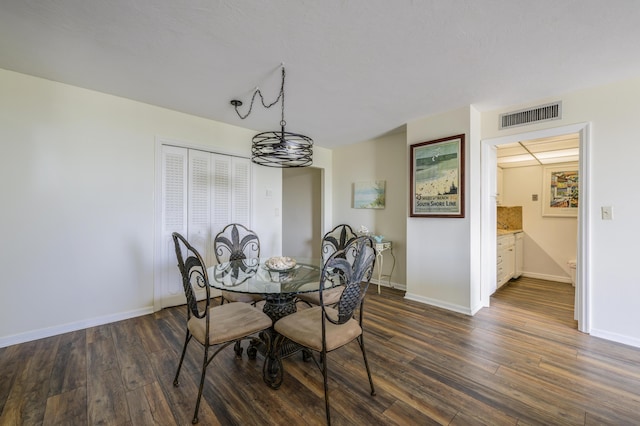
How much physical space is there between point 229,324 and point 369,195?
322 cm

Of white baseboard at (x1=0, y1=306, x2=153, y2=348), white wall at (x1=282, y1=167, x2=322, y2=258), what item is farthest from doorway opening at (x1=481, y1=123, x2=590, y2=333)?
white baseboard at (x1=0, y1=306, x2=153, y2=348)

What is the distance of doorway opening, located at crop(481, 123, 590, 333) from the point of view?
2.56 m

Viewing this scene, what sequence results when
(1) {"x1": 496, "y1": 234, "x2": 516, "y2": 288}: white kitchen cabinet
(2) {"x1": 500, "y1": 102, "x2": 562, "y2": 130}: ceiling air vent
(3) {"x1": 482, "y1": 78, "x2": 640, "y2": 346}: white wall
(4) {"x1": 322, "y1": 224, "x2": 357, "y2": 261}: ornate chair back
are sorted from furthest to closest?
1. (1) {"x1": 496, "y1": 234, "x2": 516, "y2": 288}: white kitchen cabinet
2. (4) {"x1": 322, "y1": 224, "x2": 357, "y2": 261}: ornate chair back
3. (2) {"x1": 500, "y1": 102, "x2": 562, "y2": 130}: ceiling air vent
4. (3) {"x1": 482, "y1": 78, "x2": 640, "y2": 346}: white wall

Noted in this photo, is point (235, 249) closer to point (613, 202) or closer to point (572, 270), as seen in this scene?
point (613, 202)

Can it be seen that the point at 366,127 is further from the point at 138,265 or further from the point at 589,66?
the point at 138,265

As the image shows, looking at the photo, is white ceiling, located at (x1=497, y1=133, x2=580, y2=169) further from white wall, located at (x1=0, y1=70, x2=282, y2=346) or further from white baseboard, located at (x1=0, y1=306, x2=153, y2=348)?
white baseboard, located at (x1=0, y1=306, x2=153, y2=348)

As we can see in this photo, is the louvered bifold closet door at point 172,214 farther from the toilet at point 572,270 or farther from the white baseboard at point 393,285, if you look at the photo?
the toilet at point 572,270

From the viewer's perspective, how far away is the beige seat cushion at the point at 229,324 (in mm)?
1663

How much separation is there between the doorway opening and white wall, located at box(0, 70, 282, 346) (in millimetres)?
3890

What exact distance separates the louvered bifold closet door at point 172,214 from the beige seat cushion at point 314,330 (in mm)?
2102

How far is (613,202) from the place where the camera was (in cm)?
245

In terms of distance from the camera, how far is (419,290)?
3.49 meters

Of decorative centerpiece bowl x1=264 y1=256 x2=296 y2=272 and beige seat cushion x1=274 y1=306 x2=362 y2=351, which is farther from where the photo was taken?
decorative centerpiece bowl x1=264 y1=256 x2=296 y2=272

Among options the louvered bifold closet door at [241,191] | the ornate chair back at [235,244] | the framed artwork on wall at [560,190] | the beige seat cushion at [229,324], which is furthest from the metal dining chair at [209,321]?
the framed artwork on wall at [560,190]
